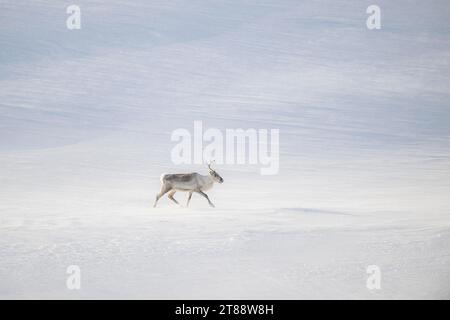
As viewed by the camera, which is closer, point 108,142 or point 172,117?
point 108,142

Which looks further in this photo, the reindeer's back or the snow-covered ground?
the reindeer's back

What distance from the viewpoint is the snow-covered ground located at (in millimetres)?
10227

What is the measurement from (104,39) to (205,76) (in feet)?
29.6

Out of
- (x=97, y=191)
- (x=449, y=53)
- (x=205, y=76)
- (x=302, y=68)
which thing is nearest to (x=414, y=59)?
(x=449, y=53)

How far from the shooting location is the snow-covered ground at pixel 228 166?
10.2 m

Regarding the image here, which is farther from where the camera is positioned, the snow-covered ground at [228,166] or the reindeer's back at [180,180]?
the reindeer's back at [180,180]

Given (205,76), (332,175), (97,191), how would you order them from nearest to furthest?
(97,191), (332,175), (205,76)

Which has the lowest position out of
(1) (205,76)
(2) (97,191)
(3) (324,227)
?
(3) (324,227)

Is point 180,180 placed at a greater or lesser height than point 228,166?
lesser

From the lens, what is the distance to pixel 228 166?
2172cm

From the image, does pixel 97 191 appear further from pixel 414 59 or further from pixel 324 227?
pixel 414 59

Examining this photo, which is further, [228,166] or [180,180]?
[228,166]

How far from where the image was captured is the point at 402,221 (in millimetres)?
12961

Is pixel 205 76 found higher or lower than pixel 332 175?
higher
